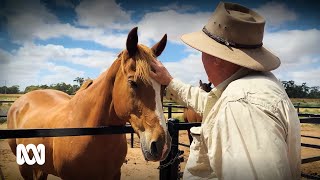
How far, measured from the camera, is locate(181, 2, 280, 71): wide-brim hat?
1053mm

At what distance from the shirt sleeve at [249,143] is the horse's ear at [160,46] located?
177cm

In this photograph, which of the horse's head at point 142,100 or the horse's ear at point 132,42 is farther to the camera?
the horse's ear at point 132,42

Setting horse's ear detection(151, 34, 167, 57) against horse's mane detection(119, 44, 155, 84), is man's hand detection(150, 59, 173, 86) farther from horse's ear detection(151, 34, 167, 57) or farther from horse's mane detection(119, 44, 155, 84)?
horse's ear detection(151, 34, 167, 57)

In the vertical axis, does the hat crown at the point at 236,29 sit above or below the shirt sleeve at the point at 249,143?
above

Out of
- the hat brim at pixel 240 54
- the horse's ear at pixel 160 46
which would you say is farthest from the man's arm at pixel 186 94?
the horse's ear at pixel 160 46

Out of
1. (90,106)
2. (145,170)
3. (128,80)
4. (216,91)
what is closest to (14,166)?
(145,170)

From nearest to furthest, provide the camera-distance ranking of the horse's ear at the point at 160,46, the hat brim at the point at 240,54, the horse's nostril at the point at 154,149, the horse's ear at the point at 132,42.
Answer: the hat brim at the point at 240,54 → the horse's nostril at the point at 154,149 → the horse's ear at the point at 132,42 → the horse's ear at the point at 160,46

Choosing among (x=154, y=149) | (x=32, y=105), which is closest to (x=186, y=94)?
(x=154, y=149)

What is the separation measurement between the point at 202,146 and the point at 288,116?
1.07ft

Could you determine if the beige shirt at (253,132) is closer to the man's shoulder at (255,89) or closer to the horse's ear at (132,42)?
the man's shoulder at (255,89)

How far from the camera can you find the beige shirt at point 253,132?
833mm

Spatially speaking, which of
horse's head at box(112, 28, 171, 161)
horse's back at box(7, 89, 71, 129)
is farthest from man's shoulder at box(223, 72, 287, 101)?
horse's back at box(7, 89, 71, 129)

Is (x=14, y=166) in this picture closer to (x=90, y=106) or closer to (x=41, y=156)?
(x=41, y=156)

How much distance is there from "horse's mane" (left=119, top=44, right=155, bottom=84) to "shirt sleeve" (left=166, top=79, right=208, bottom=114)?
449 millimetres
